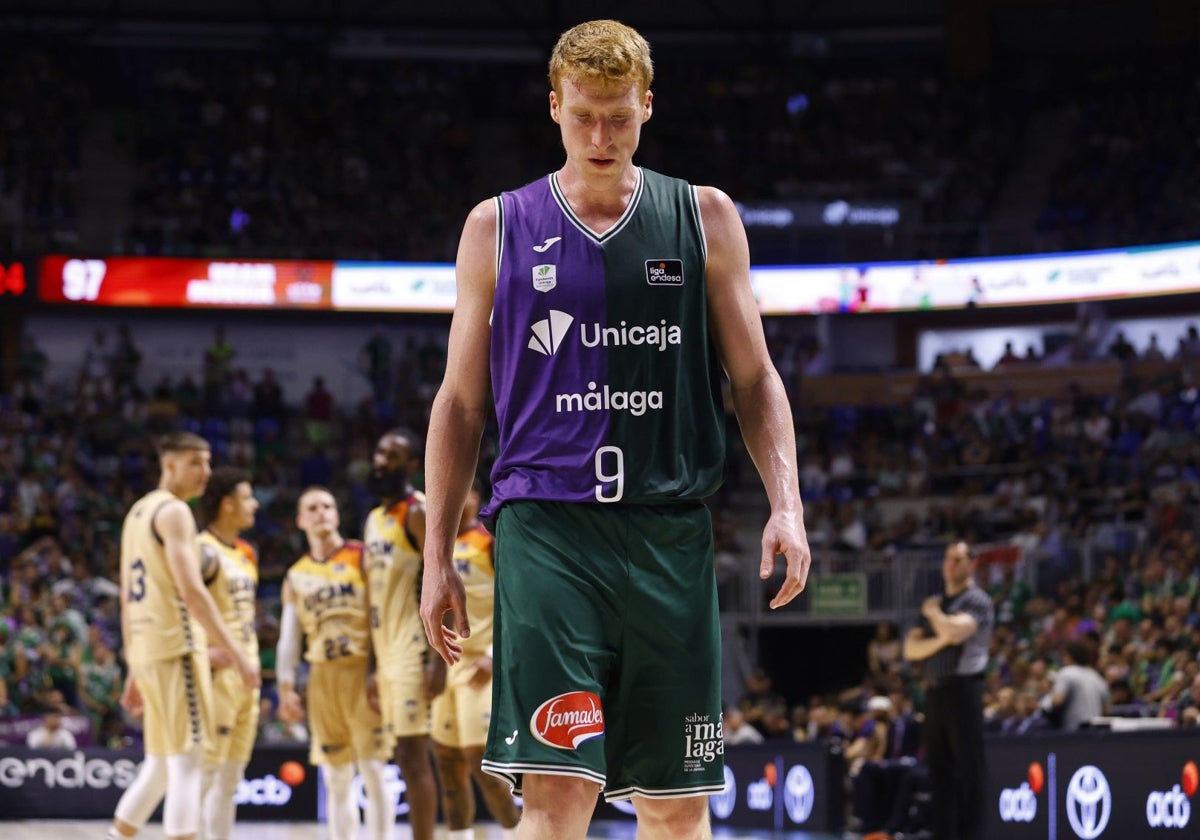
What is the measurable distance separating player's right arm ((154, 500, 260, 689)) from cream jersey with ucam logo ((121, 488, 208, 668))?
3.3 inches

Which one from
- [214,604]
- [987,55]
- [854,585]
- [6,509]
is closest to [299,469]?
[6,509]

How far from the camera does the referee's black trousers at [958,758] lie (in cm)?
1047

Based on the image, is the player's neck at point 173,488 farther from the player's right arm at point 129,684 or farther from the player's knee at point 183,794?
the player's knee at point 183,794

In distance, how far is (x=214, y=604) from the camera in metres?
8.80

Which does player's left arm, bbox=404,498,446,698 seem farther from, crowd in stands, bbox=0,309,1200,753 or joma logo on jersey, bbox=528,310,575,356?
crowd in stands, bbox=0,309,1200,753

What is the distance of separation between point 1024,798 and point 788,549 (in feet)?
27.9

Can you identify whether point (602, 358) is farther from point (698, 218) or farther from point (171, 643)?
point (171, 643)

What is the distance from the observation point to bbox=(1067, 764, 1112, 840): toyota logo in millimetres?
10844

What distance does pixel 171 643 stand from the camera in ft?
28.8

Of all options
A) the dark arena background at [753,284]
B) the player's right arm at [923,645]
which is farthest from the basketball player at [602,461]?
the dark arena background at [753,284]

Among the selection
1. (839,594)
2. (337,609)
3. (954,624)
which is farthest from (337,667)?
(839,594)

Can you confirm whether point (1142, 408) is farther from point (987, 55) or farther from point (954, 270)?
point (987, 55)

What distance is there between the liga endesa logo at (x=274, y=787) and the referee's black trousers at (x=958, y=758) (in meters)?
7.34

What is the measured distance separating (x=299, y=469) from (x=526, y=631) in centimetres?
2320
